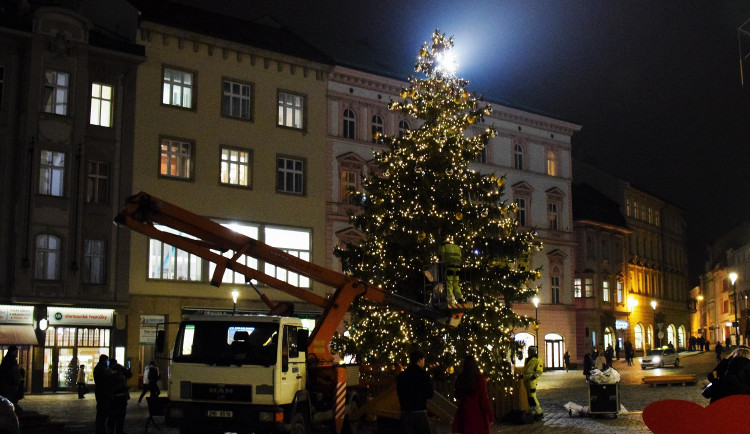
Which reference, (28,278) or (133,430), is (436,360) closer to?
(133,430)

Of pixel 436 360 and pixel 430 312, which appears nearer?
pixel 430 312

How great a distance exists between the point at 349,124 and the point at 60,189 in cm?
1502

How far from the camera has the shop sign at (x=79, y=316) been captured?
34.1m

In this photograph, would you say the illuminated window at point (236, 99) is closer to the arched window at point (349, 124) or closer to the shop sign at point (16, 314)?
the arched window at point (349, 124)

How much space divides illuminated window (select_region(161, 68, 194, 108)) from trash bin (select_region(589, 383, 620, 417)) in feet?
76.6

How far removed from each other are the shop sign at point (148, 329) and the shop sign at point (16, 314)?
14.4 ft

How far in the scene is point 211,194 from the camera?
39.0 metres

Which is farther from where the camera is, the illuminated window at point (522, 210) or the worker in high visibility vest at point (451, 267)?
the illuminated window at point (522, 210)

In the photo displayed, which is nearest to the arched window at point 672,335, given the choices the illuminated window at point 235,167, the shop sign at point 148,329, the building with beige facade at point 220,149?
the building with beige facade at point 220,149

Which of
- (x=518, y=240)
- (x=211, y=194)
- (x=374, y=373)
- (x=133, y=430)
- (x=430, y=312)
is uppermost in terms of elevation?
(x=211, y=194)

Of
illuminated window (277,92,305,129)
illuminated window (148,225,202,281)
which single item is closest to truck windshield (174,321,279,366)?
illuminated window (148,225,202,281)

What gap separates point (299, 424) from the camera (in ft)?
52.2

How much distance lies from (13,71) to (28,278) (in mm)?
8032

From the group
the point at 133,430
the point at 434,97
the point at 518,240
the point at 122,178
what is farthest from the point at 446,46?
the point at 122,178
